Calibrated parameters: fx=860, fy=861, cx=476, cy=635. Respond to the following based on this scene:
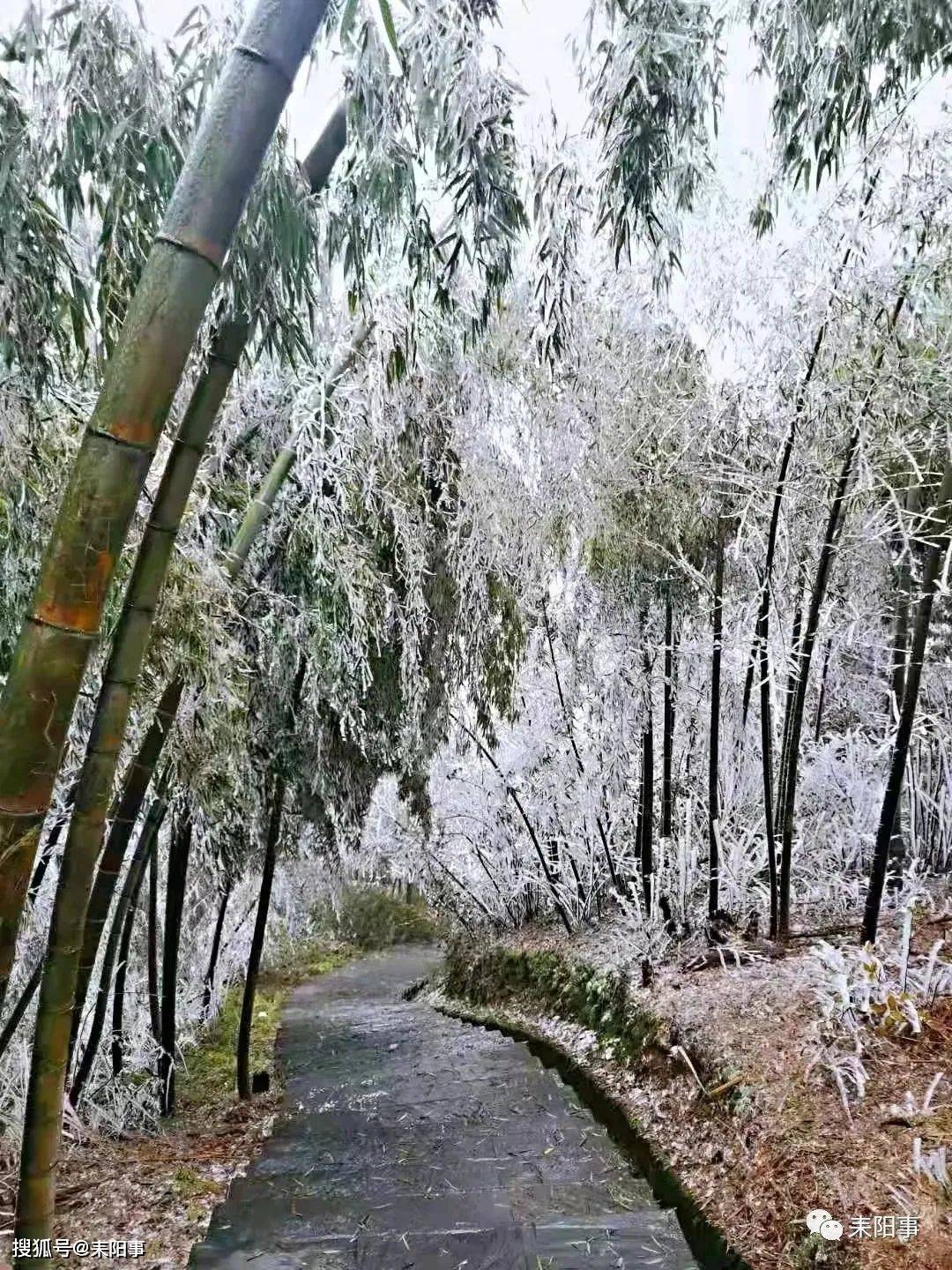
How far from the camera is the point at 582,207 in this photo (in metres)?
2.42

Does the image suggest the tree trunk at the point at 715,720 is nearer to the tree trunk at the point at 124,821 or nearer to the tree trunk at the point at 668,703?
the tree trunk at the point at 668,703

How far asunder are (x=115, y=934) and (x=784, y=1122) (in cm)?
252

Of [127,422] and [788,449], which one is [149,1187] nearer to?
[127,422]

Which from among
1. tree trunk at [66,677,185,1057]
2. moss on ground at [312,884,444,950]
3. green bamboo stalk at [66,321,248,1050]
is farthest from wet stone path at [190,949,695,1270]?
moss on ground at [312,884,444,950]

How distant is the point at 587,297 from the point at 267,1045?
572cm

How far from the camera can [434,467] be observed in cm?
383

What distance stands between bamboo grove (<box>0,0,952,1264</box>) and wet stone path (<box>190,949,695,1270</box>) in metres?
0.79

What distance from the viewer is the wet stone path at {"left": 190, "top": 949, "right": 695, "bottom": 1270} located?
238 cm

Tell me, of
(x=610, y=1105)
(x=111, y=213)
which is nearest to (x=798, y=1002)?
(x=610, y=1105)

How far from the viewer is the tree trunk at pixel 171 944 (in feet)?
12.8

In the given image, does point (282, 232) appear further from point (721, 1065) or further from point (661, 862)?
point (661, 862)

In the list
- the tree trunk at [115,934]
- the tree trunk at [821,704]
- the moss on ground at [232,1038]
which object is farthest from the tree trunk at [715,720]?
the moss on ground at [232,1038]

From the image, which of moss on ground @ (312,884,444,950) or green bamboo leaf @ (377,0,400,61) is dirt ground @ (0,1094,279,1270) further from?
moss on ground @ (312,884,444,950)

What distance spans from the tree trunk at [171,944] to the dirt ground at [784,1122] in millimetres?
2065
